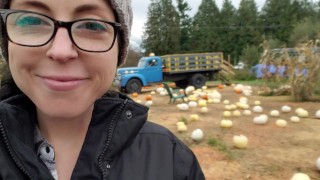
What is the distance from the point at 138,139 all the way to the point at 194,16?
2136 inches

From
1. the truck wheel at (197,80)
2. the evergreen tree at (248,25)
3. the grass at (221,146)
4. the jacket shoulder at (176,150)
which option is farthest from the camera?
the evergreen tree at (248,25)

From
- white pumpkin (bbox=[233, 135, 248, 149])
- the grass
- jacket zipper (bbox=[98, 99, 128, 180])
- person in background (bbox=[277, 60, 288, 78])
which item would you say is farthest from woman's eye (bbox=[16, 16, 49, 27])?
person in background (bbox=[277, 60, 288, 78])

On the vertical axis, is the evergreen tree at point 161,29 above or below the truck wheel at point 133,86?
above

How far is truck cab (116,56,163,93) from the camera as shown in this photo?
48.0 ft

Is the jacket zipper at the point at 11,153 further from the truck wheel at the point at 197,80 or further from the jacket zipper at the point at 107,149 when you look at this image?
the truck wheel at the point at 197,80

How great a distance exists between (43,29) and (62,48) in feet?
0.30

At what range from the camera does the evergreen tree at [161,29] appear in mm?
45906

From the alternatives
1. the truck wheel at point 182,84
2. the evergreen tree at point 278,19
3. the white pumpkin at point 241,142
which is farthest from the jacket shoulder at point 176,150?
the evergreen tree at point 278,19

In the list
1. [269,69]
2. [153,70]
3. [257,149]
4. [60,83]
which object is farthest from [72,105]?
[153,70]

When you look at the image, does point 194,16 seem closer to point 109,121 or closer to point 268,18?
point 268,18

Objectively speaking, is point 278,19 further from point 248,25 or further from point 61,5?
point 61,5

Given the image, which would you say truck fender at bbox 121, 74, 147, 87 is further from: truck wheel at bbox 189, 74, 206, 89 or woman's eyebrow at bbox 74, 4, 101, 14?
woman's eyebrow at bbox 74, 4, 101, 14

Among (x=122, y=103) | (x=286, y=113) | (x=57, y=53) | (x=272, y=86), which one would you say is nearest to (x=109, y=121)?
(x=122, y=103)

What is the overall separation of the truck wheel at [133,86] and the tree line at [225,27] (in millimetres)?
30647
